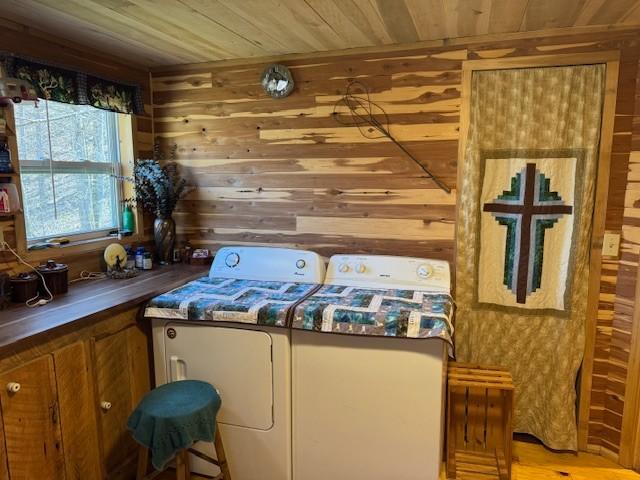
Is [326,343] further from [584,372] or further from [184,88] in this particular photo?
[184,88]

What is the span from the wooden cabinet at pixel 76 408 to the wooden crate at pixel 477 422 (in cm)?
152

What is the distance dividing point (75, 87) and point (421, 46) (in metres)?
1.79

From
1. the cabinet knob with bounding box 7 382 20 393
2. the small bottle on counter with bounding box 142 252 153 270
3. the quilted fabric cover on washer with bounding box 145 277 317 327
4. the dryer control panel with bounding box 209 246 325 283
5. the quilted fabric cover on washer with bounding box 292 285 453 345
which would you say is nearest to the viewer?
the cabinet knob with bounding box 7 382 20 393

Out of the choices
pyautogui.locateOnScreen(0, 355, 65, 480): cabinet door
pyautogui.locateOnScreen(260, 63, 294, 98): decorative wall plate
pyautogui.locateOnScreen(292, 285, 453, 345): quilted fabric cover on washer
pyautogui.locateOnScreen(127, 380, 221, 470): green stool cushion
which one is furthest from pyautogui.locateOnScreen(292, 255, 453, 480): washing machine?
pyautogui.locateOnScreen(260, 63, 294, 98): decorative wall plate

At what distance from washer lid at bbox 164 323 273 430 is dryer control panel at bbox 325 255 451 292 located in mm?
598

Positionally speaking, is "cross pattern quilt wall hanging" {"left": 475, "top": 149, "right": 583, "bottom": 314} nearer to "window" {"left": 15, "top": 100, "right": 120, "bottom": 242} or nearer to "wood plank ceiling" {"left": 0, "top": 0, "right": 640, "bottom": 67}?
"wood plank ceiling" {"left": 0, "top": 0, "right": 640, "bottom": 67}

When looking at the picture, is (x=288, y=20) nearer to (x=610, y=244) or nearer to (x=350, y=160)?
(x=350, y=160)

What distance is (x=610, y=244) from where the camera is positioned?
2.26m

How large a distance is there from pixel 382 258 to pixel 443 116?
82 cm

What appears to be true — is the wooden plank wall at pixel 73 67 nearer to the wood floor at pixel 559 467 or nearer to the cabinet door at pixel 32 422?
the cabinet door at pixel 32 422

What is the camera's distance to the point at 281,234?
109 inches

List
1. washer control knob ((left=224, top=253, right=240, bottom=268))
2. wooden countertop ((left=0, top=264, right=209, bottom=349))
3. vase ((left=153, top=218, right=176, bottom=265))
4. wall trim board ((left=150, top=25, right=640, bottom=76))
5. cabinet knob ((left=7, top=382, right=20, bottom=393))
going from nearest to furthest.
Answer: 1. cabinet knob ((left=7, top=382, right=20, bottom=393))
2. wooden countertop ((left=0, top=264, right=209, bottom=349))
3. wall trim board ((left=150, top=25, right=640, bottom=76))
4. washer control knob ((left=224, top=253, right=240, bottom=268))
5. vase ((left=153, top=218, right=176, bottom=265))

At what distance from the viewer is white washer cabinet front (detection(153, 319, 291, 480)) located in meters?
2.03

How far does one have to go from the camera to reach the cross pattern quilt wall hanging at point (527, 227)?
2.30m
